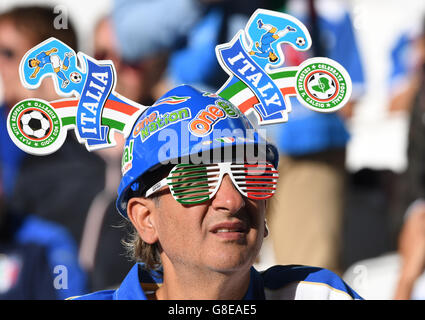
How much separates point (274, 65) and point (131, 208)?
0.59m

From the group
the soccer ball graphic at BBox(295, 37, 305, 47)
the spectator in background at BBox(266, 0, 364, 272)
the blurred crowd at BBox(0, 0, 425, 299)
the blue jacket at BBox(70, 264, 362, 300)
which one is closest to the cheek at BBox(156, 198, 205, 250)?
the blue jacket at BBox(70, 264, 362, 300)

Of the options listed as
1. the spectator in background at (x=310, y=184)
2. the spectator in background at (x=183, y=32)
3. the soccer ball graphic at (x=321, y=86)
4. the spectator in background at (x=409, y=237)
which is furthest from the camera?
the spectator in background at (x=409, y=237)

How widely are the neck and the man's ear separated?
4.2 inches

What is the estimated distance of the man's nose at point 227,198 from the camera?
2023 millimetres

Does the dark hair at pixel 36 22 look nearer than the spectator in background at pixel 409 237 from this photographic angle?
Yes

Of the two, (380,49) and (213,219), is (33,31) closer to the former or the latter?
(213,219)

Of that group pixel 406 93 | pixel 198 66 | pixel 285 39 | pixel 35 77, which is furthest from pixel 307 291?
pixel 406 93

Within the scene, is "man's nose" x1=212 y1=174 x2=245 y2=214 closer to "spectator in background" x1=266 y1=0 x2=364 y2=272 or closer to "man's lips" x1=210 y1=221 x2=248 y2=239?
"man's lips" x1=210 y1=221 x2=248 y2=239

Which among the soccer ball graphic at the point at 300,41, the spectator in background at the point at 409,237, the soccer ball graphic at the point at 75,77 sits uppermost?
the soccer ball graphic at the point at 300,41

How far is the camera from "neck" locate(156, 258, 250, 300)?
206 cm

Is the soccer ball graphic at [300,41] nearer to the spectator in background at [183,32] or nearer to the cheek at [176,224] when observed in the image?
the cheek at [176,224]

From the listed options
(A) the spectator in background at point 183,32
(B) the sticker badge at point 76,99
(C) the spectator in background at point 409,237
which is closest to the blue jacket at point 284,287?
(B) the sticker badge at point 76,99

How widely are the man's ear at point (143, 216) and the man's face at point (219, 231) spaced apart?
97mm

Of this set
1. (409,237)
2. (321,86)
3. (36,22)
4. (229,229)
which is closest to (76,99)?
(229,229)
